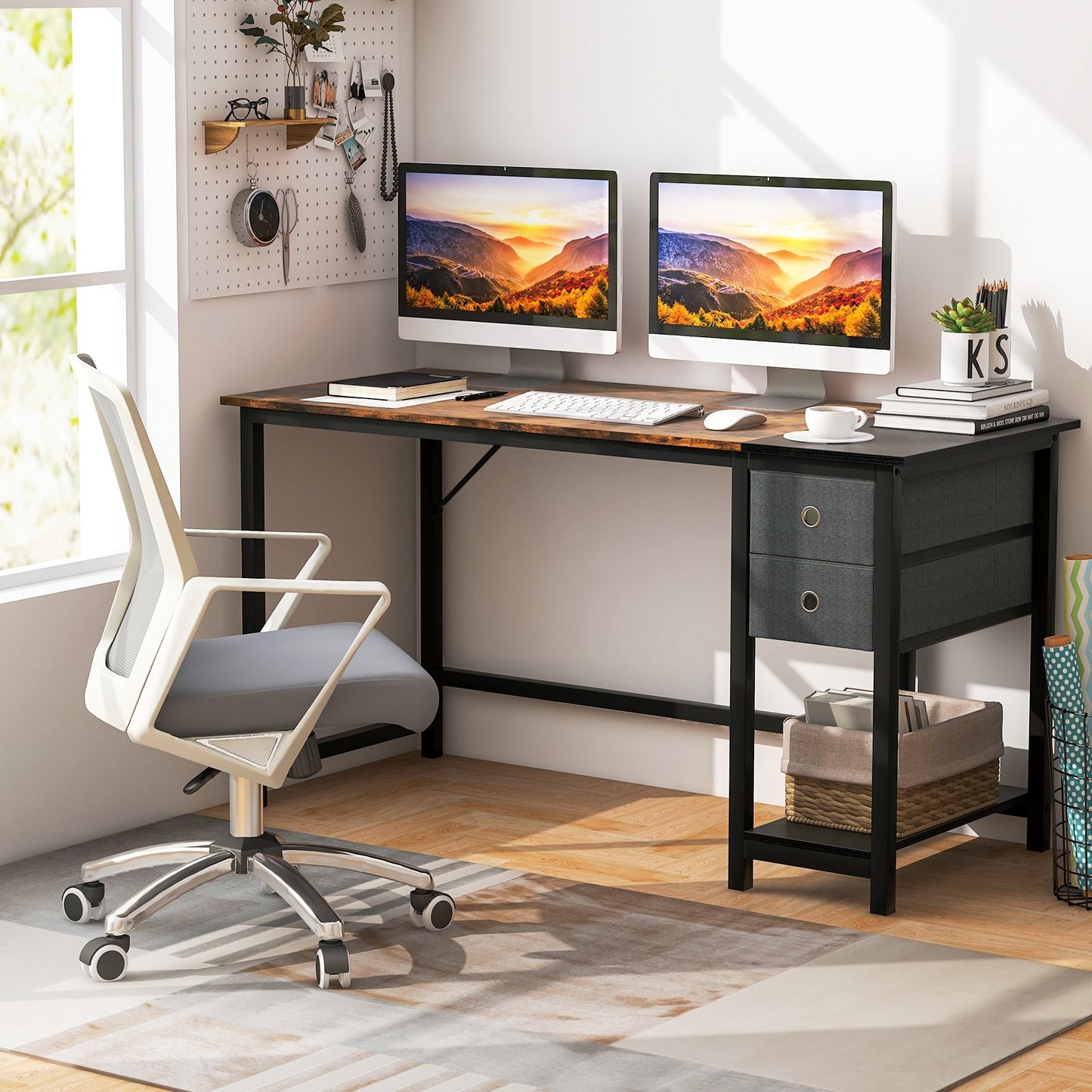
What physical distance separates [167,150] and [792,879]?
1.88 meters

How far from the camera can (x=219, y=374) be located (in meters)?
4.29

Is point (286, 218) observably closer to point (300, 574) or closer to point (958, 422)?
point (300, 574)

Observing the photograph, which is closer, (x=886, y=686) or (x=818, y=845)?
(x=886, y=686)

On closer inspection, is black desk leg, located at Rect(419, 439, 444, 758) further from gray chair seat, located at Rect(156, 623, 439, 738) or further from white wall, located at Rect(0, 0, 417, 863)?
gray chair seat, located at Rect(156, 623, 439, 738)

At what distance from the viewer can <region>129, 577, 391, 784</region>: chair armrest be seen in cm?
321

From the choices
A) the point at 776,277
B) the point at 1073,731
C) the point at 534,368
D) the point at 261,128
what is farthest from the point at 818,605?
the point at 261,128

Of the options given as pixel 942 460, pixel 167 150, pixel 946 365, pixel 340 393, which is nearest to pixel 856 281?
pixel 946 365

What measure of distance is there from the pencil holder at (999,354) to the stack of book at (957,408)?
0.06ft

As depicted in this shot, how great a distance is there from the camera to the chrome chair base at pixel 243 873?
338 centimetres

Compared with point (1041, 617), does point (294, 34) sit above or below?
above

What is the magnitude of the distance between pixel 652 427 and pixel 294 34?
1.21m

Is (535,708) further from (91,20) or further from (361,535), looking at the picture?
(91,20)

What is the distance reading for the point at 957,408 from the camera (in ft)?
12.2

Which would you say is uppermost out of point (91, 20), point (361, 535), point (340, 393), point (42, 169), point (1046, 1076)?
point (91, 20)
